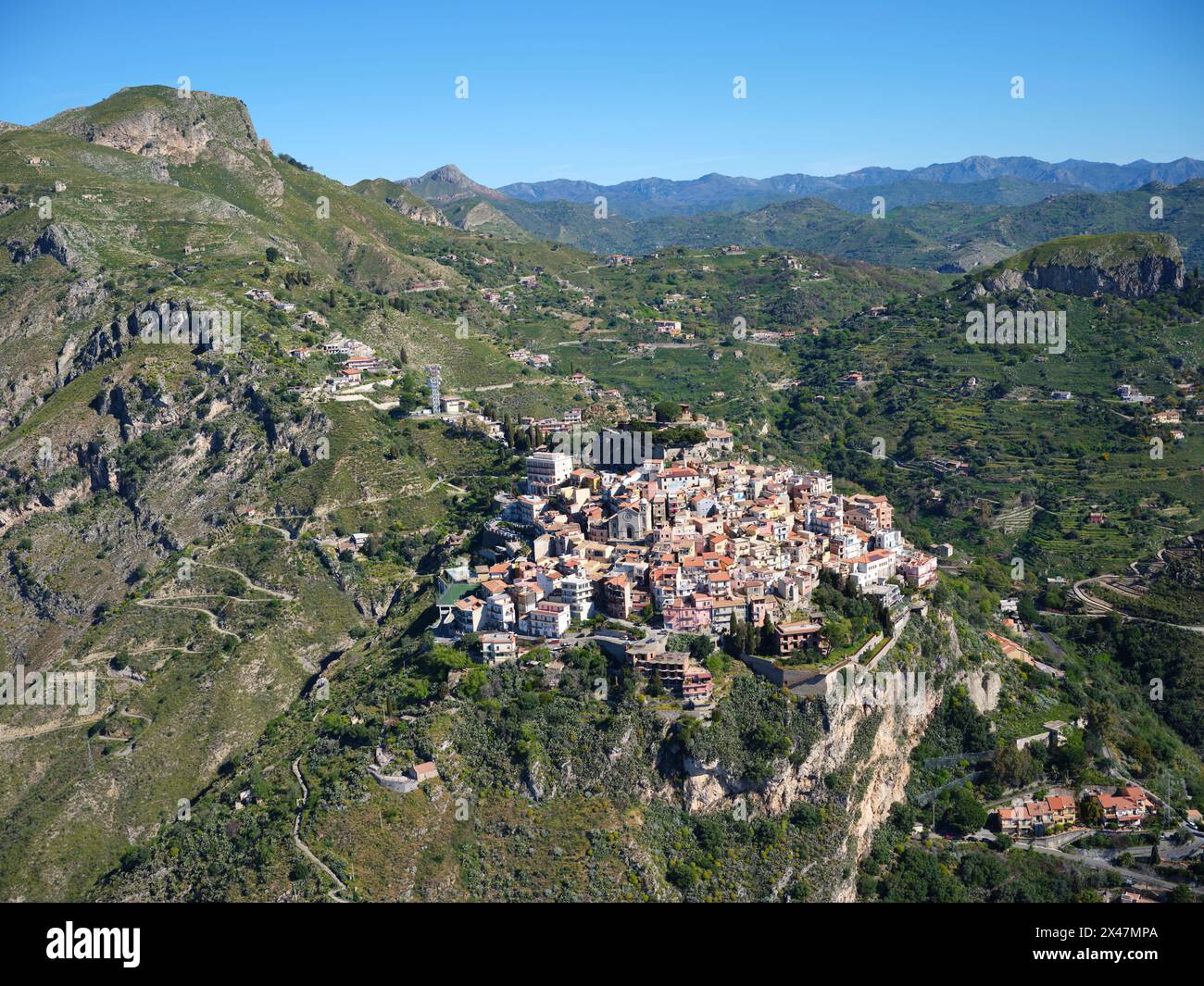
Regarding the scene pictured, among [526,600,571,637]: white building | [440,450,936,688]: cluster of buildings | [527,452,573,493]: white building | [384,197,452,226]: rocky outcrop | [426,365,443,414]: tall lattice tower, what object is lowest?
[526,600,571,637]: white building

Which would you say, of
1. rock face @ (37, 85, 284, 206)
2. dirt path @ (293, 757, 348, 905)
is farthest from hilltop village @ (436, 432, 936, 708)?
rock face @ (37, 85, 284, 206)

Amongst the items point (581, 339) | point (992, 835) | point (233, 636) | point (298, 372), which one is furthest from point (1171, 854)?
point (581, 339)

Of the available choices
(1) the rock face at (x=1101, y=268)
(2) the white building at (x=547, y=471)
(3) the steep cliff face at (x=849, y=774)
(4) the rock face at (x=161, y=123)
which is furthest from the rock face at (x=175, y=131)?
(3) the steep cliff face at (x=849, y=774)

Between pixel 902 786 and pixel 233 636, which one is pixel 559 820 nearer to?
pixel 902 786

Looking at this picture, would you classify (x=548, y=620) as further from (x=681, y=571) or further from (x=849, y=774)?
(x=849, y=774)

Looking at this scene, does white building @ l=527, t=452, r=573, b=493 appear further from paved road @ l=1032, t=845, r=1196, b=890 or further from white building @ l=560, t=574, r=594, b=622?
paved road @ l=1032, t=845, r=1196, b=890

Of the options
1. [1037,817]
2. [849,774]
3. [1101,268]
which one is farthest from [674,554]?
[1101,268]

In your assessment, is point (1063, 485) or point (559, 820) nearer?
point (559, 820)
